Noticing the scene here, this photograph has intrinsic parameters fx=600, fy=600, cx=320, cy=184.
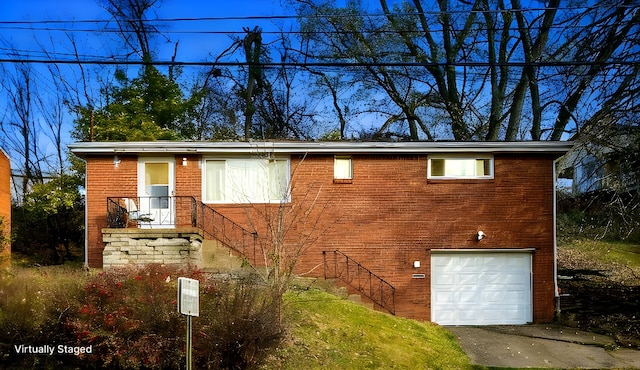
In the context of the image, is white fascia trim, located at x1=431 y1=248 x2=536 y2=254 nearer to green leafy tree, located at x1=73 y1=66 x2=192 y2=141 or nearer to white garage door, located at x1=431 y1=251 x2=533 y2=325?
white garage door, located at x1=431 y1=251 x2=533 y2=325

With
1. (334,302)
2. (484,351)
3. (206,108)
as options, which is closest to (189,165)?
(334,302)

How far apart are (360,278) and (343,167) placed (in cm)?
309

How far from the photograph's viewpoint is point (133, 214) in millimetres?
15938

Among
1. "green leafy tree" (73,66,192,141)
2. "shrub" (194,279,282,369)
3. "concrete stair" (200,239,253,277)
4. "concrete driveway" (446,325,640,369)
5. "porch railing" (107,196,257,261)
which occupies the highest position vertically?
"green leafy tree" (73,66,192,141)

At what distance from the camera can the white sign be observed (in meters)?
7.43

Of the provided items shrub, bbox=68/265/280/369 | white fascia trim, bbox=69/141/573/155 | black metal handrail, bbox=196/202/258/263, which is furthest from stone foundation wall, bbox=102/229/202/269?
shrub, bbox=68/265/280/369

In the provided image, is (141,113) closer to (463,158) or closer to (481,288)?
(463,158)

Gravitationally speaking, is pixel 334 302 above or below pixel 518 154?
below

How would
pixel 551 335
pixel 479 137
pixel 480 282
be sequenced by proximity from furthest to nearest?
pixel 479 137, pixel 480 282, pixel 551 335

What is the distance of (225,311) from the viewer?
9.53m

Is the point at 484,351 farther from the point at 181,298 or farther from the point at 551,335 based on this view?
the point at 181,298

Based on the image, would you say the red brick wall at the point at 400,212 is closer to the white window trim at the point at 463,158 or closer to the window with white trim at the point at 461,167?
the white window trim at the point at 463,158

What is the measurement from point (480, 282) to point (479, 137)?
13.8 metres

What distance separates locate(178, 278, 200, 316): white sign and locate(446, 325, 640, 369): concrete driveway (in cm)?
651
